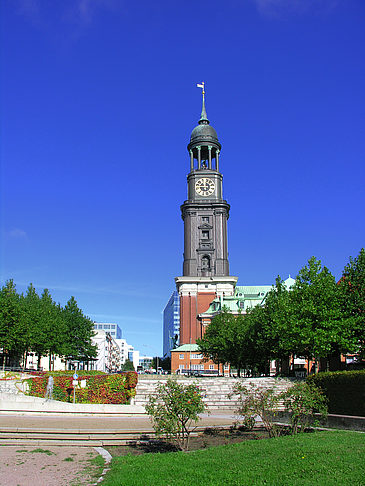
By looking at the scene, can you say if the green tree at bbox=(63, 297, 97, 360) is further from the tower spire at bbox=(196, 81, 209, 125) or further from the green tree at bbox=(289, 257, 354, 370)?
the tower spire at bbox=(196, 81, 209, 125)

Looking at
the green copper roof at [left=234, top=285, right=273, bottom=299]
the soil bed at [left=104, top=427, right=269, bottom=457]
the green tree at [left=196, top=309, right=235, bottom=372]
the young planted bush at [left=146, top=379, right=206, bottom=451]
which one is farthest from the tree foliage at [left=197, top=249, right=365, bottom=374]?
the green copper roof at [left=234, top=285, right=273, bottom=299]

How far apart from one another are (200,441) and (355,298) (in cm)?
3335

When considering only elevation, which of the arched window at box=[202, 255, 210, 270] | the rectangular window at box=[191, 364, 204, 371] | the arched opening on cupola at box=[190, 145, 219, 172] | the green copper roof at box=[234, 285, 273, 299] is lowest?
the rectangular window at box=[191, 364, 204, 371]

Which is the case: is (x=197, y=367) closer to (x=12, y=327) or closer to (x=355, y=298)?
(x=12, y=327)

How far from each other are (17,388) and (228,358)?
3552 cm

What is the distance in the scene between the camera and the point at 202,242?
103 m

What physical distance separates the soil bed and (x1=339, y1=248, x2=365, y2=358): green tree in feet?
87.7

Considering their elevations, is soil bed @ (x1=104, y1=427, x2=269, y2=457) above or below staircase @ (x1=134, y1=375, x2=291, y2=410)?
below

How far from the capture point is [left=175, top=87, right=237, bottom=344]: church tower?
328 ft

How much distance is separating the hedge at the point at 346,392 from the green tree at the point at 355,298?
17.9 m

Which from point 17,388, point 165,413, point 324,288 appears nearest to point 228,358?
point 324,288

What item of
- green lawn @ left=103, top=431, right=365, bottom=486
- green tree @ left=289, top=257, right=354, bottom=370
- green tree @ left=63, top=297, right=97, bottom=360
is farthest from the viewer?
green tree @ left=63, top=297, right=97, bottom=360

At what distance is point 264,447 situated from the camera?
1567 cm

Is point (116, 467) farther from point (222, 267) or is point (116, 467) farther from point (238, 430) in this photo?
point (222, 267)
